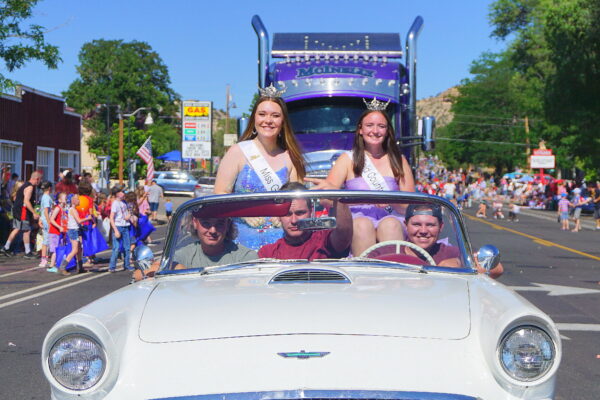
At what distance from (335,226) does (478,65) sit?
9917 centimetres

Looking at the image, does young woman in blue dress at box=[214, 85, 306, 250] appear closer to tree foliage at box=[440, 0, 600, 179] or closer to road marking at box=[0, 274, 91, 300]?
road marking at box=[0, 274, 91, 300]

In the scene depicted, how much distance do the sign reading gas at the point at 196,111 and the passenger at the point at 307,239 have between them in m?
42.1

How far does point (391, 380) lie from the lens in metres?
2.92

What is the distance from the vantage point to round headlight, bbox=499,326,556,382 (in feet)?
10.1

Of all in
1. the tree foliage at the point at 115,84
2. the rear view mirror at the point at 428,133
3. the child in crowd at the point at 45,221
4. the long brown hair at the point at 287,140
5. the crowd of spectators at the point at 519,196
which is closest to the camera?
the long brown hair at the point at 287,140

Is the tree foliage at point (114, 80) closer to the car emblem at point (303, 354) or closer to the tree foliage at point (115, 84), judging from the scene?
the tree foliage at point (115, 84)

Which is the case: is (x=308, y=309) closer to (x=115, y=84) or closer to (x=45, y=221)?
(x=45, y=221)

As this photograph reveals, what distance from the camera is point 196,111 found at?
153 feet

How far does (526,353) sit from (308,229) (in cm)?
166

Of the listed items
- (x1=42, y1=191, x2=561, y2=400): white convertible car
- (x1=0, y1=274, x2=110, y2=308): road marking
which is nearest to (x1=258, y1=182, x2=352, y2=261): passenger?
(x1=42, y1=191, x2=561, y2=400): white convertible car

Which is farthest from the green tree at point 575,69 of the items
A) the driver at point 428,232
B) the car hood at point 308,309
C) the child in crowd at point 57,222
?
the car hood at point 308,309

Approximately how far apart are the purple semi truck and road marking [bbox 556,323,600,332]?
4.77 meters

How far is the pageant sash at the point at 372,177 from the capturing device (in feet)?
19.8

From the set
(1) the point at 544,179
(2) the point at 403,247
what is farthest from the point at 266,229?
(1) the point at 544,179
